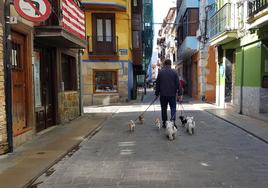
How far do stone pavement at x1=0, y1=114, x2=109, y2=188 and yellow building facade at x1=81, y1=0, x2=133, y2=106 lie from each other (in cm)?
1254

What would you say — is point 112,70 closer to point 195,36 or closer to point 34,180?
point 195,36

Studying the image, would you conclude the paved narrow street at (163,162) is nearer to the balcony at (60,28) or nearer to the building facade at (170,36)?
the balcony at (60,28)

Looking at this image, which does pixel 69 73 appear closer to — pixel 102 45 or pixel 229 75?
pixel 229 75

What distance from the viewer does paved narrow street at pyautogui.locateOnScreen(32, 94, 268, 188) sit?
559 cm

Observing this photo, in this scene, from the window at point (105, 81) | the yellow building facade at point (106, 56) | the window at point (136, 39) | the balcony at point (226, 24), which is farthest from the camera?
the window at point (136, 39)

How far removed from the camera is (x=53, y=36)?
9984 mm

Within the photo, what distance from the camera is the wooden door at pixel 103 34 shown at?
2453cm

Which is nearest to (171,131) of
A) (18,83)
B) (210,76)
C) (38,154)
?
(38,154)

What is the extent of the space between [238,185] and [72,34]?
719 centimetres

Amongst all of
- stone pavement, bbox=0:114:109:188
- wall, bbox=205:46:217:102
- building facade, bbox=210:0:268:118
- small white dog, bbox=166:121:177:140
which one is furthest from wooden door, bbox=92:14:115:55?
small white dog, bbox=166:121:177:140

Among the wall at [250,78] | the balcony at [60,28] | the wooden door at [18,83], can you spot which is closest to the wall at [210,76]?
the wall at [250,78]

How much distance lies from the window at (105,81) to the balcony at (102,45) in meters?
1.13

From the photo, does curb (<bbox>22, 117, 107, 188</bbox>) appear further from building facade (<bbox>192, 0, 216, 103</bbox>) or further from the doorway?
building facade (<bbox>192, 0, 216, 103</bbox>)

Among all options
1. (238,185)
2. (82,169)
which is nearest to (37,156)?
(82,169)
